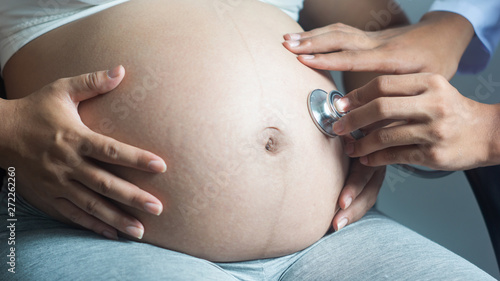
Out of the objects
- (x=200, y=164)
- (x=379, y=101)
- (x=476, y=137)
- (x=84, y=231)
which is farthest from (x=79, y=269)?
(x=476, y=137)

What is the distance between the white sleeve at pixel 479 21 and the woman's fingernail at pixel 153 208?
2.40 ft

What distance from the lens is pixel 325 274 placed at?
672mm

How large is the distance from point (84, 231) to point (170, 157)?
188 millimetres

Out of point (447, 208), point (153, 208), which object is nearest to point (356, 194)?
point (153, 208)

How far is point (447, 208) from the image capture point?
139 cm

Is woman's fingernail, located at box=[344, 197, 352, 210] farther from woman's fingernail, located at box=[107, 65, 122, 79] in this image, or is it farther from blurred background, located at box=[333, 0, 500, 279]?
blurred background, located at box=[333, 0, 500, 279]

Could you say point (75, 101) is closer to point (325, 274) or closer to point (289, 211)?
point (289, 211)

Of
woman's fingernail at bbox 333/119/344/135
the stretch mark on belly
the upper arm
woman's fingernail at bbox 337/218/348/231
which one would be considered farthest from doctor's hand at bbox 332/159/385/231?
the upper arm

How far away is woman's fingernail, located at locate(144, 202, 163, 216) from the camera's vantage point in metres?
0.58

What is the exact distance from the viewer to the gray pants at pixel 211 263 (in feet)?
1.83

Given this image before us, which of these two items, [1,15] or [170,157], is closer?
[170,157]

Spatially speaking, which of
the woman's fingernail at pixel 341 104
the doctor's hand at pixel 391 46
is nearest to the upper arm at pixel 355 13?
the doctor's hand at pixel 391 46

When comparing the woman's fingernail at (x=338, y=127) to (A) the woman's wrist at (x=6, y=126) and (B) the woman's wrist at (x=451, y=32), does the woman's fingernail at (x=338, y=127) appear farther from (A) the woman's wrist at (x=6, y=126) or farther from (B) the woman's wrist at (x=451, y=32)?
(A) the woman's wrist at (x=6, y=126)

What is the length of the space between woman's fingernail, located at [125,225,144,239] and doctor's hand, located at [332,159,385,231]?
1.09 ft
